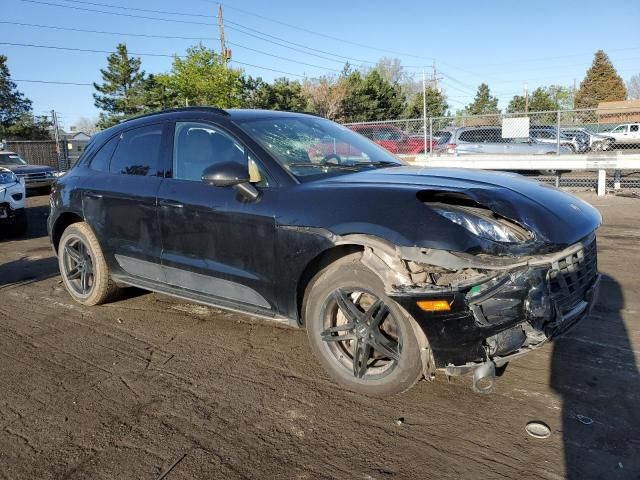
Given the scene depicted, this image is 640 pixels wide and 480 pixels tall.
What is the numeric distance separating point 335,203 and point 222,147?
3.66 ft

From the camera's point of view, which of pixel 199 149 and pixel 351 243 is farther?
pixel 199 149

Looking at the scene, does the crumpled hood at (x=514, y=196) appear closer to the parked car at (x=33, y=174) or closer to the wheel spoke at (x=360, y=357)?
the wheel spoke at (x=360, y=357)

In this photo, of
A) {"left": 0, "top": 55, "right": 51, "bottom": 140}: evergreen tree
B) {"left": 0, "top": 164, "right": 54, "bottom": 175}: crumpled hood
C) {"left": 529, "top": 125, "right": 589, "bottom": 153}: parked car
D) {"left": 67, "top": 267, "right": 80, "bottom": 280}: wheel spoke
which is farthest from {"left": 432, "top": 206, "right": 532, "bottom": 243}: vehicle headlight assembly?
{"left": 0, "top": 55, "right": 51, "bottom": 140}: evergreen tree

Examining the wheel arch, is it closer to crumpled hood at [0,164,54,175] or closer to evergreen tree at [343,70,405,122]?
crumpled hood at [0,164,54,175]

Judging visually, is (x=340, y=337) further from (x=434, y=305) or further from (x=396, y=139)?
(x=396, y=139)

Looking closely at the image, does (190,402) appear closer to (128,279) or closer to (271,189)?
(271,189)

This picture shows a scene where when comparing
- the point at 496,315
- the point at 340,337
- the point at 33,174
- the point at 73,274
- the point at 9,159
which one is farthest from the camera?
Answer: the point at 9,159

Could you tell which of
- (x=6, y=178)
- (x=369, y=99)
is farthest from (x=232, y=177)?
(x=369, y=99)

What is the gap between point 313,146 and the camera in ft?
12.8

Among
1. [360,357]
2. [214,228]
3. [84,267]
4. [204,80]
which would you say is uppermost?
[204,80]

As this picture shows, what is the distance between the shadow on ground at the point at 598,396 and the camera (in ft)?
7.89

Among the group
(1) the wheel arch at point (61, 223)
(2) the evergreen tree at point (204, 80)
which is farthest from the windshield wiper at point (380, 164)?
(2) the evergreen tree at point (204, 80)

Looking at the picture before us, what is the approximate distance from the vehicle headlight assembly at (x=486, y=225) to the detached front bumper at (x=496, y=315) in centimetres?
13

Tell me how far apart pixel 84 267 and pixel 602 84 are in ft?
242
